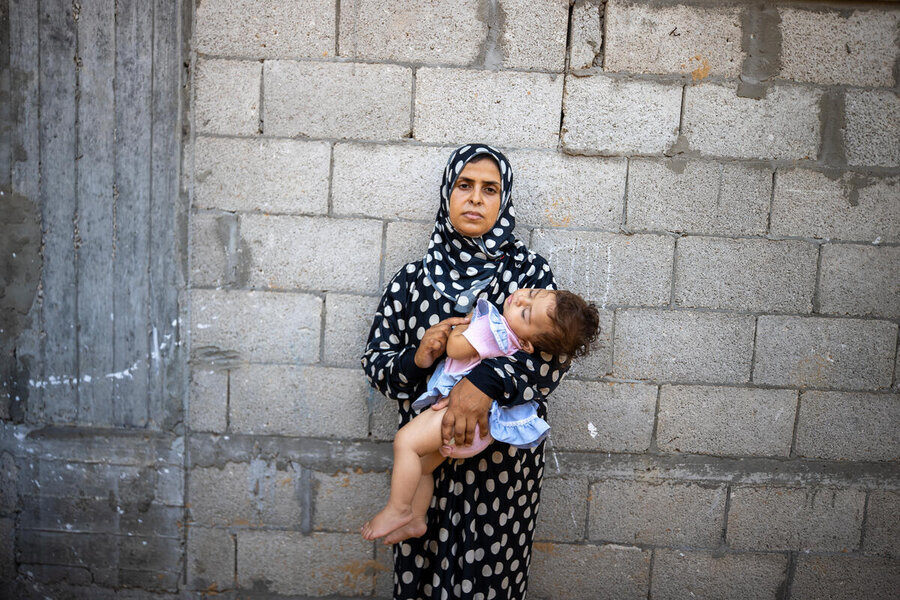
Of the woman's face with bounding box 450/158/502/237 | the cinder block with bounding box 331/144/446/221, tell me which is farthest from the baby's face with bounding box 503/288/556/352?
the cinder block with bounding box 331/144/446/221

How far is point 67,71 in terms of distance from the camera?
2.75m

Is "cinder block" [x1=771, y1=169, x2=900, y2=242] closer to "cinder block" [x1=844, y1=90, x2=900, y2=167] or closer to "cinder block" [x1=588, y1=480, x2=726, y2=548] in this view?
"cinder block" [x1=844, y1=90, x2=900, y2=167]

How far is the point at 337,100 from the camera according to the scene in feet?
8.98

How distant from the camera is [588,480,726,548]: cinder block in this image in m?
2.90

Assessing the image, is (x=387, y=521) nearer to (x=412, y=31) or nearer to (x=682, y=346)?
(x=682, y=346)

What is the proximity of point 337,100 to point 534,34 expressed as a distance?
35.3 inches

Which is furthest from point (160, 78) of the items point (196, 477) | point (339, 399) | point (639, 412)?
point (639, 412)

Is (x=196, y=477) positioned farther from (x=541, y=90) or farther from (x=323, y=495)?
(x=541, y=90)

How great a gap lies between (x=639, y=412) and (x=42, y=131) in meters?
2.94

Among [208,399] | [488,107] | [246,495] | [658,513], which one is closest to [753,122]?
[488,107]

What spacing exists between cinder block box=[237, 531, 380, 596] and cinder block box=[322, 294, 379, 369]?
85 cm

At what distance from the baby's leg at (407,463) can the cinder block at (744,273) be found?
135 cm

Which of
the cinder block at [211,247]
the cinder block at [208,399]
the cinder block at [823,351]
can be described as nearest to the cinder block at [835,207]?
the cinder block at [823,351]

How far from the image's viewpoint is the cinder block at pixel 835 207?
Result: 2.78 metres
